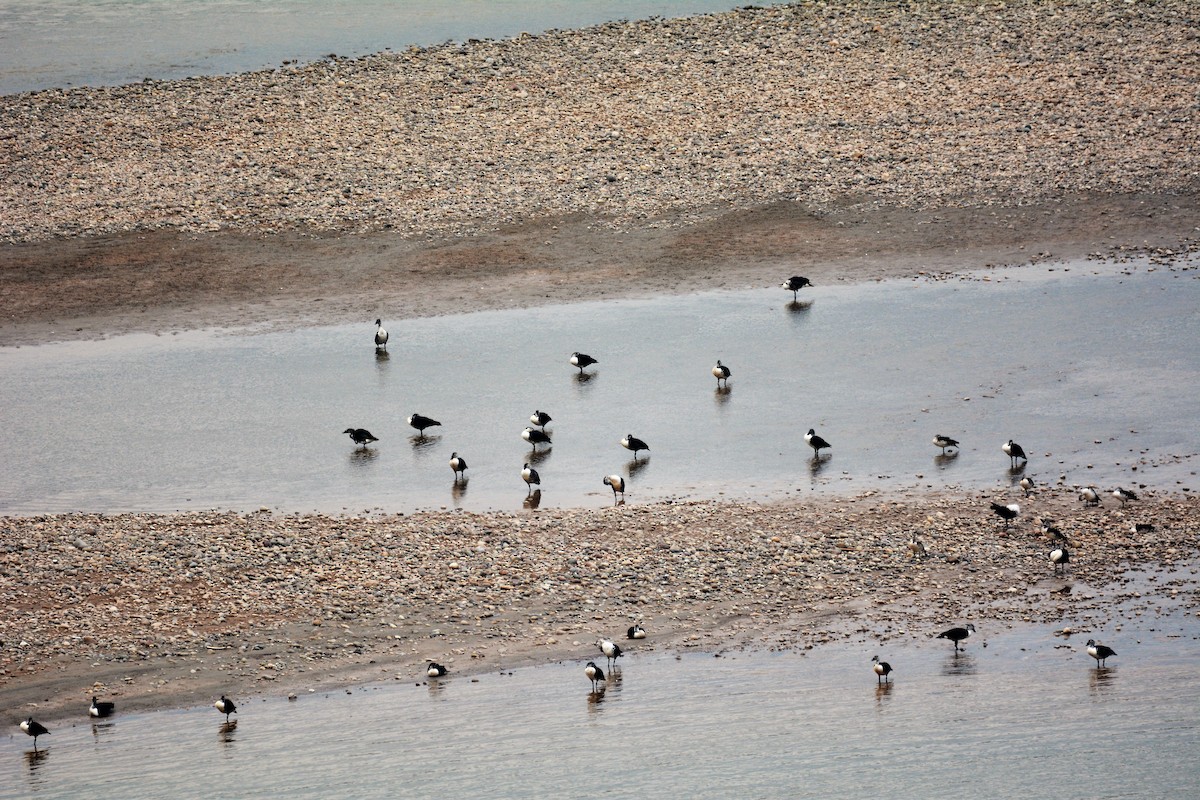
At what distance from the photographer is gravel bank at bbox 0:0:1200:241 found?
1574 inches

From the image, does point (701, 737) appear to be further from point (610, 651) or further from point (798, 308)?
point (798, 308)

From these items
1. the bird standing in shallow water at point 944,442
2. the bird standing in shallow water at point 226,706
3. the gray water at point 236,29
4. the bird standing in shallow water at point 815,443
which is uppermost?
the gray water at point 236,29

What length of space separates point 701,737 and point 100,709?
7.10 metres

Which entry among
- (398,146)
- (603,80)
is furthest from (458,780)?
(603,80)

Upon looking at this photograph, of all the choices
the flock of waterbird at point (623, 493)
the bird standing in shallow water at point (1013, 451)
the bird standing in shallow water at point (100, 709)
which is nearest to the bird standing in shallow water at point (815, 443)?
the flock of waterbird at point (623, 493)

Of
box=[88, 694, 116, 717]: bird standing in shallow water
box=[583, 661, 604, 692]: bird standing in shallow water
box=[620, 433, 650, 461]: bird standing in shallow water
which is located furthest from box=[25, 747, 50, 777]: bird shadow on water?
box=[620, 433, 650, 461]: bird standing in shallow water

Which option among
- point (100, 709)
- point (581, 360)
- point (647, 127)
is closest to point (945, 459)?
point (581, 360)

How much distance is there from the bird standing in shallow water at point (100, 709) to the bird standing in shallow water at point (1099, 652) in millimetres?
11882

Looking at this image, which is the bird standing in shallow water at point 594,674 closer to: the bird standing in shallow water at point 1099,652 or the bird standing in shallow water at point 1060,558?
the bird standing in shallow water at point 1099,652

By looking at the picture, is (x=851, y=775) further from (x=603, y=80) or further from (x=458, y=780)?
(x=603, y=80)

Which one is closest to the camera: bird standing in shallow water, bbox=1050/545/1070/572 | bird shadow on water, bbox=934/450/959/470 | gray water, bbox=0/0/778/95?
bird standing in shallow water, bbox=1050/545/1070/572

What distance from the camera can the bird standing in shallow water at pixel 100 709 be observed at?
1827 centimetres

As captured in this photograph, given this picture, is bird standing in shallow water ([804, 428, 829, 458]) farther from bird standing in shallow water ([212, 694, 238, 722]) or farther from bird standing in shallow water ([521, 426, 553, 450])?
bird standing in shallow water ([212, 694, 238, 722])

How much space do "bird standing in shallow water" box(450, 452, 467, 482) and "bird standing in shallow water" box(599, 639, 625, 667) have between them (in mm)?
7036
